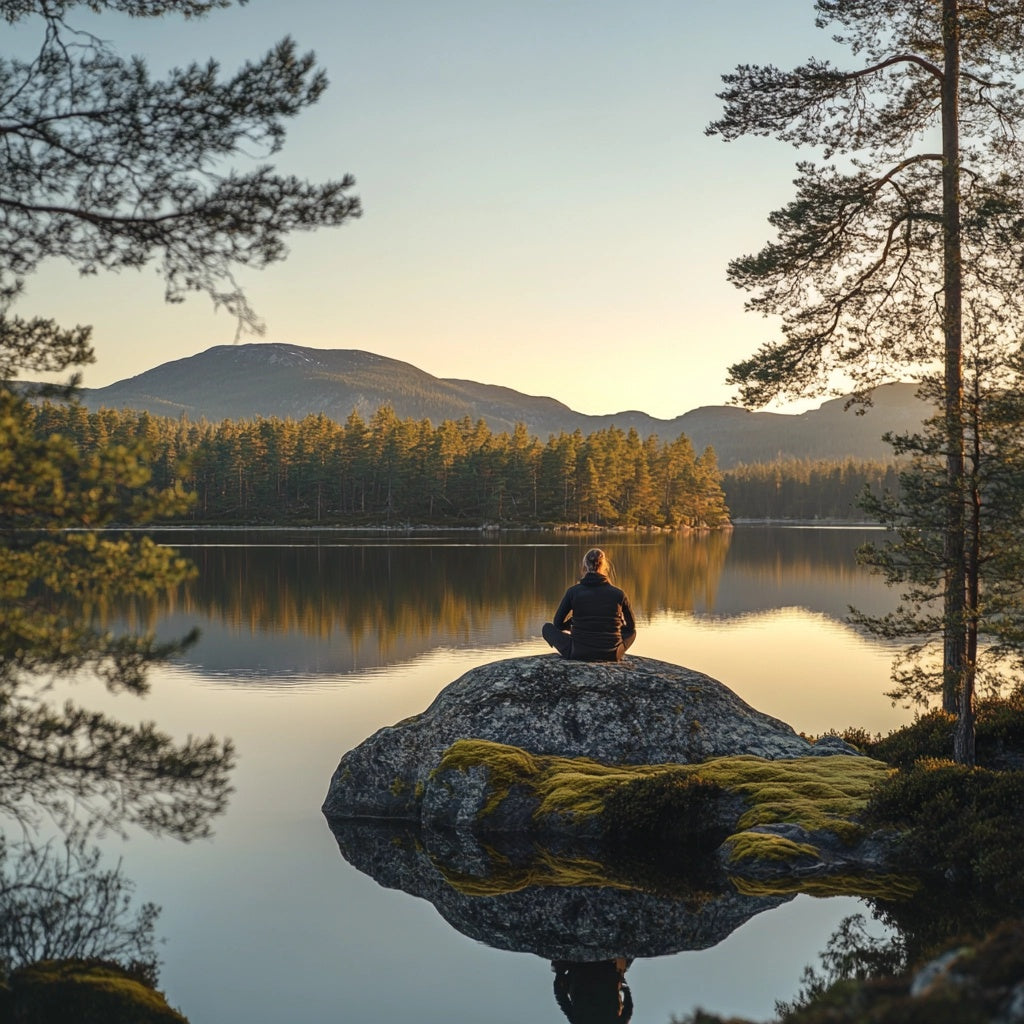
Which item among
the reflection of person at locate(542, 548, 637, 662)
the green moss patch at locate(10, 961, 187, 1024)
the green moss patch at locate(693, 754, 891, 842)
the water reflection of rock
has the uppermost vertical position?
the reflection of person at locate(542, 548, 637, 662)

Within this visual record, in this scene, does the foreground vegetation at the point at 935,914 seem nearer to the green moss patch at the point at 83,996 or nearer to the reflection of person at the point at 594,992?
the reflection of person at the point at 594,992

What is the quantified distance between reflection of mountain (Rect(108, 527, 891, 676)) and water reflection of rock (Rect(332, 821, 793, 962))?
1373 centimetres

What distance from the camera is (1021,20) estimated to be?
51.0 ft

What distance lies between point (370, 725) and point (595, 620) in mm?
5990

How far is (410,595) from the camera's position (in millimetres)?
40188

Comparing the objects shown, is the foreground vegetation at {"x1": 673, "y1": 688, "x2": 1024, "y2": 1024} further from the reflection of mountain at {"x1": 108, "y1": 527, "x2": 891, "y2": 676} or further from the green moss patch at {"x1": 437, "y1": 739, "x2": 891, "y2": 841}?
the reflection of mountain at {"x1": 108, "y1": 527, "x2": 891, "y2": 676}

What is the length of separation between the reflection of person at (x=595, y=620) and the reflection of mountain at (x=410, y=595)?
1114cm

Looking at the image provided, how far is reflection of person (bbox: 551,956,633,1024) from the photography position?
7.12 meters

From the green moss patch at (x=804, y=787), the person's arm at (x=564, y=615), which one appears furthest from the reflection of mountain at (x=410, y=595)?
the green moss patch at (x=804, y=787)

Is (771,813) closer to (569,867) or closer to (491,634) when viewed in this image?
(569,867)

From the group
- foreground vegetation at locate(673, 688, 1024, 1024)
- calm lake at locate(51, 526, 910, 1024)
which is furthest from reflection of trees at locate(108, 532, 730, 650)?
foreground vegetation at locate(673, 688, 1024, 1024)

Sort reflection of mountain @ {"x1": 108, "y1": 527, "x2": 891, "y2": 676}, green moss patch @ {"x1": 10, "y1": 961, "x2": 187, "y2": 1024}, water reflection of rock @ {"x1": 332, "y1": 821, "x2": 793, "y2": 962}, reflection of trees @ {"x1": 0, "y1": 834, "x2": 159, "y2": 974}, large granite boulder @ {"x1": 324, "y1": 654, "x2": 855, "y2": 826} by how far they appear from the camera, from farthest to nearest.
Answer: reflection of mountain @ {"x1": 108, "y1": 527, "x2": 891, "y2": 676} < large granite boulder @ {"x1": 324, "y1": 654, "x2": 855, "y2": 826} < water reflection of rock @ {"x1": 332, "y1": 821, "x2": 793, "y2": 962} < reflection of trees @ {"x1": 0, "y1": 834, "x2": 159, "y2": 974} < green moss patch @ {"x1": 10, "y1": 961, "x2": 187, "y2": 1024}

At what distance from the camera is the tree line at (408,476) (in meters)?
118

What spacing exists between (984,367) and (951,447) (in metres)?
1.03
